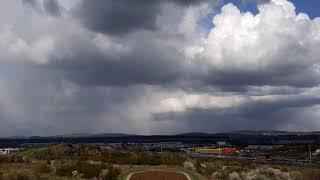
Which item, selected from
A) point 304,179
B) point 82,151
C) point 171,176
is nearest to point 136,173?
point 171,176

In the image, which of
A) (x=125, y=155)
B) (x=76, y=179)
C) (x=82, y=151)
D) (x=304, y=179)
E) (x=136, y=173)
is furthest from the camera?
(x=82, y=151)

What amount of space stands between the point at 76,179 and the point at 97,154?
40.4m

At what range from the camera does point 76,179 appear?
160 ft

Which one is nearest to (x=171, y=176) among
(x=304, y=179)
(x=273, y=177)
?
(x=273, y=177)

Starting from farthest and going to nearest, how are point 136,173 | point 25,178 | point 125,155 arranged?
1. point 125,155
2. point 136,173
3. point 25,178

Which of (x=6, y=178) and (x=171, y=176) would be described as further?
(x=171, y=176)

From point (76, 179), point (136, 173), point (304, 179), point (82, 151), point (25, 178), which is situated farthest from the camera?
point (82, 151)

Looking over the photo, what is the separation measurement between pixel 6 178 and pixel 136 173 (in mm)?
13702

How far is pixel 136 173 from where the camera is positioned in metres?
54.1

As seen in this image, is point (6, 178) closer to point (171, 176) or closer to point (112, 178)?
point (112, 178)

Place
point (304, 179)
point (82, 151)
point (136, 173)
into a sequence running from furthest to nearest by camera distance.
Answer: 1. point (82, 151)
2. point (304, 179)
3. point (136, 173)

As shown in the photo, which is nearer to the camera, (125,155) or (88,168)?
(88,168)

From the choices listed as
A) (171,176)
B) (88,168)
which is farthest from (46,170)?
(171,176)

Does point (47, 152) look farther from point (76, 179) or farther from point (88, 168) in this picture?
point (76, 179)
